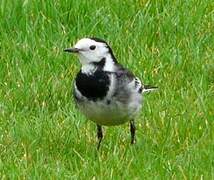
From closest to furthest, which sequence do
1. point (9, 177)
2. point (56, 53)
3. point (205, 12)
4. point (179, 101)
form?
point (9, 177)
point (179, 101)
point (56, 53)
point (205, 12)

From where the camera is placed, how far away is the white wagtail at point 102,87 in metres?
6.41

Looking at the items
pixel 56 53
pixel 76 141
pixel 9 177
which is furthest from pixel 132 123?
pixel 56 53

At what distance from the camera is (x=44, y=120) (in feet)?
23.2

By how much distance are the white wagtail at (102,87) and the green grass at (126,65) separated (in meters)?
0.26

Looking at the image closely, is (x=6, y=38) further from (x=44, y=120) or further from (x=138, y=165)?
(x=138, y=165)

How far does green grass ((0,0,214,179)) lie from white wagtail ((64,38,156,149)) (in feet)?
0.85

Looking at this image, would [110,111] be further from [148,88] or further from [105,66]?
[148,88]

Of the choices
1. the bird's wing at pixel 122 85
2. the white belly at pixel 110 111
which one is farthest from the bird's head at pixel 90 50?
the white belly at pixel 110 111

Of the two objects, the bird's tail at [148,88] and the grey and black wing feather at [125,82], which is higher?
the grey and black wing feather at [125,82]

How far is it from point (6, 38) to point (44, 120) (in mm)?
1519

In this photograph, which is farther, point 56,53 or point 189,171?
point 56,53

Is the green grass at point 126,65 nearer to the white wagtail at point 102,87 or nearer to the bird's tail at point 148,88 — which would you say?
the bird's tail at point 148,88

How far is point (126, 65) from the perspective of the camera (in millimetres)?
Result: 8023

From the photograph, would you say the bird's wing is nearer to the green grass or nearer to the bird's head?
the bird's head
